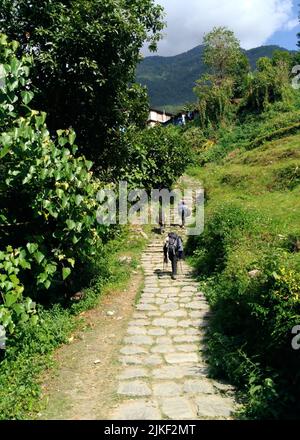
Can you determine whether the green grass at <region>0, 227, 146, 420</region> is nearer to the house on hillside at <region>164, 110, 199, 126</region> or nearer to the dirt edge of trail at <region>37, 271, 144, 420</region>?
the dirt edge of trail at <region>37, 271, 144, 420</region>

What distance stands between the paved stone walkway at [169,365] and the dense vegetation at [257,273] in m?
0.31

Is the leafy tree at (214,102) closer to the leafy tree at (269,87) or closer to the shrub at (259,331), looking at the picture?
the leafy tree at (269,87)

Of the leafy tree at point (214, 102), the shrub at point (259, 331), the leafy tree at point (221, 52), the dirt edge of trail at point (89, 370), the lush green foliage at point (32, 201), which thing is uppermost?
the leafy tree at point (221, 52)

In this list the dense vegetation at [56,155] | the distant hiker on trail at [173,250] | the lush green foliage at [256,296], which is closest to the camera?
the lush green foliage at [256,296]

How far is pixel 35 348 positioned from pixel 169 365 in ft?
8.12

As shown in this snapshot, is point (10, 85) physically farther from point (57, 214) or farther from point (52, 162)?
point (57, 214)

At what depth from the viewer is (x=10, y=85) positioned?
5934 millimetres

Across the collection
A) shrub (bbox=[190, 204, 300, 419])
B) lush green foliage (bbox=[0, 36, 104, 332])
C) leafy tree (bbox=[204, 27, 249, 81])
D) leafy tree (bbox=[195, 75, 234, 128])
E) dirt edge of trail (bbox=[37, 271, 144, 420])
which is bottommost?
dirt edge of trail (bbox=[37, 271, 144, 420])

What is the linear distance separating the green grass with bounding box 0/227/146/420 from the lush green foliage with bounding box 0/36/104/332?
887mm

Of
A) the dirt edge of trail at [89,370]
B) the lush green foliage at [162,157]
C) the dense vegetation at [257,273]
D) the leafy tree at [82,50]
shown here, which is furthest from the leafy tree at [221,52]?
the dirt edge of trail at [89,370]

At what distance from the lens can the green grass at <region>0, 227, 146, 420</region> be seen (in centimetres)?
602

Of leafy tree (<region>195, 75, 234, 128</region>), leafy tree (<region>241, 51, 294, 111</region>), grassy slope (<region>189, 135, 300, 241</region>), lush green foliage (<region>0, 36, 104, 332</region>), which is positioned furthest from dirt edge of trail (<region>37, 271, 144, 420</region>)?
leafy tree (<region>195, 75, 234, 128</region>)

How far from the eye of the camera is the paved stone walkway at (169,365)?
5797mm
